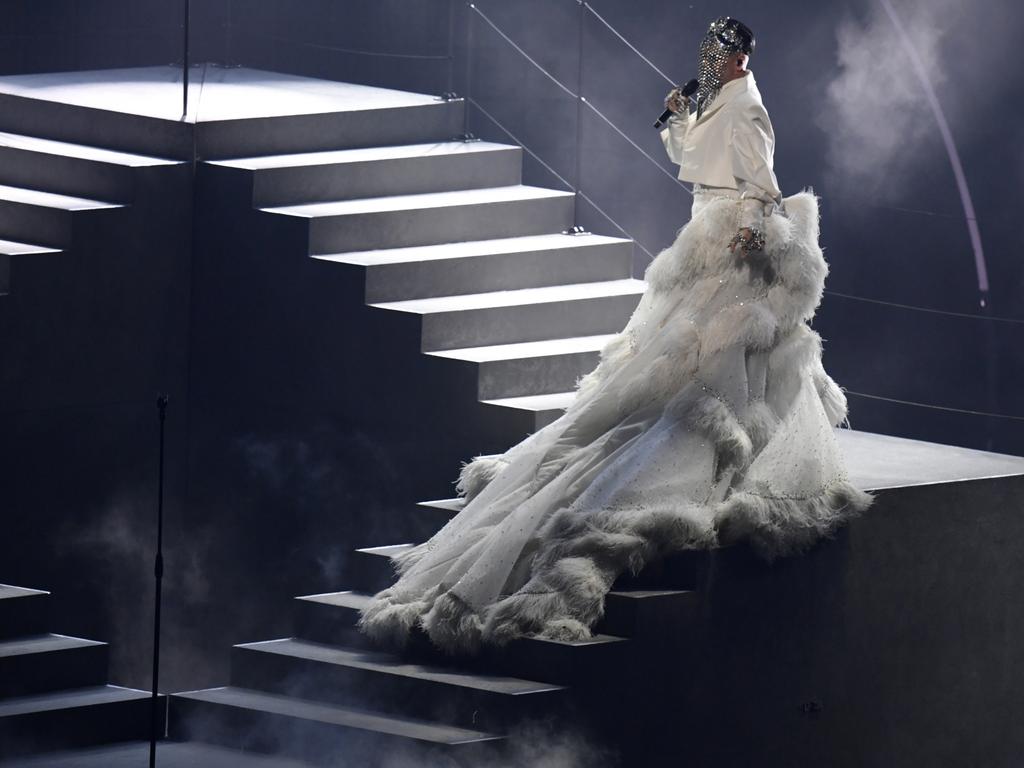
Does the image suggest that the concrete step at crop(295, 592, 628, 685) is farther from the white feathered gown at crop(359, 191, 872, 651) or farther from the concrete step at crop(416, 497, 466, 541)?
the concrete step at crop(416, 497, 466, 541)

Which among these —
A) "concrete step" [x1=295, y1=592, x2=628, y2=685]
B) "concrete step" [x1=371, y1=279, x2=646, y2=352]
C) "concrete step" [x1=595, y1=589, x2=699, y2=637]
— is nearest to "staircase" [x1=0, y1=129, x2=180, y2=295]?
"concrete step" [x1=371, y1=279, x2=646, y2=352]

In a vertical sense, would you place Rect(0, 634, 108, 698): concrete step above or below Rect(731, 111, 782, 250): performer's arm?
below

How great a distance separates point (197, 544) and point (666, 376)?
2950mm

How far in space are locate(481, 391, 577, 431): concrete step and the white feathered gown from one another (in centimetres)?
90

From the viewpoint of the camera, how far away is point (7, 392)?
27.9ft

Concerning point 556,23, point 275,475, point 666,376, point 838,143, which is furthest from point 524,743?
point 556,23

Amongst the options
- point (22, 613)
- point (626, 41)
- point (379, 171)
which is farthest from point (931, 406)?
point (22, 613)

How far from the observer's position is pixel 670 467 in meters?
6.60

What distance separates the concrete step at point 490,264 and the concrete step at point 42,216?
886 millimetres

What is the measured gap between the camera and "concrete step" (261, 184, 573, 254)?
348 inches

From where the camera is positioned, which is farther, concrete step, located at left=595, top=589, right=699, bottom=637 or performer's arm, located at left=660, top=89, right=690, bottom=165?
performer's arm, located at left=660, top=89, right=690, bottom=165

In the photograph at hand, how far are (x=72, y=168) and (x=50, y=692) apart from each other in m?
2.64

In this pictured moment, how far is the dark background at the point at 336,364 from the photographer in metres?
8.68

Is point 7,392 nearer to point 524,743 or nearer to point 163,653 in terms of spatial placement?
point 163,653
